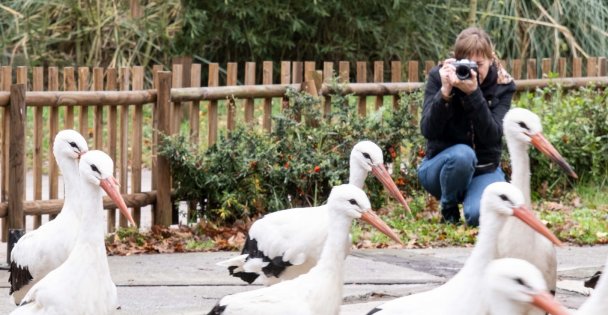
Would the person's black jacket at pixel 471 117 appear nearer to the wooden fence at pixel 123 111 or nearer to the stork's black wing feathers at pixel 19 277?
the wooden fence at pixel 123 111

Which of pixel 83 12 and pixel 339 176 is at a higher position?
pixel 83 12

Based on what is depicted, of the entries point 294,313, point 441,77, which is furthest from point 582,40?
point 294,313

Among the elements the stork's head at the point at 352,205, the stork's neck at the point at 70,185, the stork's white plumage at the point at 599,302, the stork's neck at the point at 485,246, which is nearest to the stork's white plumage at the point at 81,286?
the stork's neck at the point at 70,185

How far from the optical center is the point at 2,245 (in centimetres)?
988

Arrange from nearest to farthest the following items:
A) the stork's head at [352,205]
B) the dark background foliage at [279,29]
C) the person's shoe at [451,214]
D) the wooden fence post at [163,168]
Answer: the stork's head at [352,205] → the person's shoe at [451,214] → the wooden fence post at [163,168] → the dark background foliage at [279,29]

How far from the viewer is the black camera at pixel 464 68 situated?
8630 mm

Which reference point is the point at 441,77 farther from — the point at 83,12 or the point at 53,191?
the point at 83,12

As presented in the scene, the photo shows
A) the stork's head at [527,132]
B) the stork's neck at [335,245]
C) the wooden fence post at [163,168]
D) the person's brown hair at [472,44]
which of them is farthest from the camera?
the wooden fence post at [163,168]

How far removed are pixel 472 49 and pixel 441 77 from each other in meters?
0.36

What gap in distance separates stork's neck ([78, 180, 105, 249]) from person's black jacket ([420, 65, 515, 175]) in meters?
3.53

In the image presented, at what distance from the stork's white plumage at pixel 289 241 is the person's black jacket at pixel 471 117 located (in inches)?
62.4

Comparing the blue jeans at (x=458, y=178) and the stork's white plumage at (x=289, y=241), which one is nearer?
the stork's white plumage at (x=289, y=241)

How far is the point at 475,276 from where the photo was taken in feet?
16.5

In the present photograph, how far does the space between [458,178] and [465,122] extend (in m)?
0.43
